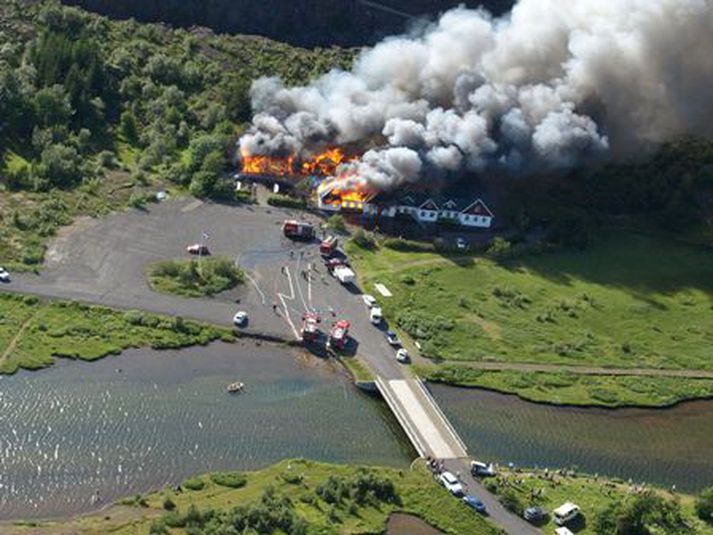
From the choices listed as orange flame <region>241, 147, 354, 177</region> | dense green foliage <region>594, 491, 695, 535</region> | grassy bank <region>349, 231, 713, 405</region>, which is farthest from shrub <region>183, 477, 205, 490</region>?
orange flame <region>241, 147, 354, 177</region>

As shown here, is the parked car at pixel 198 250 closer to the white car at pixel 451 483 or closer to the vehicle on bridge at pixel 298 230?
the vehicle on bridge at pixel 298 230

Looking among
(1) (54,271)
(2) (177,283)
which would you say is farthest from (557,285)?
(1) (54,271)

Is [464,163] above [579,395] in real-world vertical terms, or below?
above

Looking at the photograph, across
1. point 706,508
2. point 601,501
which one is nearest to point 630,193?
point 706,508

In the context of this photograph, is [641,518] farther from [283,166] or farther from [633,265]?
[283,166]

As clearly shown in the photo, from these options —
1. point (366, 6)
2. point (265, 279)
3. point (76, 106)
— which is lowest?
point (265, 279)

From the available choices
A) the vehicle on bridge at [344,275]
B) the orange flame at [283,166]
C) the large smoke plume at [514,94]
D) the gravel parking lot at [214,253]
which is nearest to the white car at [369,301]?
the gravel parking lot at [214,253]

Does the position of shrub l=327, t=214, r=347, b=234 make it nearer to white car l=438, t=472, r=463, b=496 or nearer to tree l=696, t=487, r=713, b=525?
white car l=438, t=472, r=463, b=496

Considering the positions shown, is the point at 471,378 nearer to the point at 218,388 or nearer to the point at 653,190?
the point at 218,388
